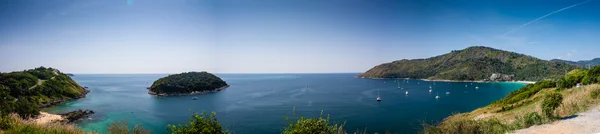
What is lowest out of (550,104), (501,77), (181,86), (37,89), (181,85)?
(37,89)

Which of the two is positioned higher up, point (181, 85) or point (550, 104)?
point (550, 104)

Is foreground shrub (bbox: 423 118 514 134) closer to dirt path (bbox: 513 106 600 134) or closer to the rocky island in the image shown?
dirt path (bbox: 513 106 600 134)

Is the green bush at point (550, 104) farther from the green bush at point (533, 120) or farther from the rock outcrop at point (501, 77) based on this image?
the rock outcrop at point (501, 77)

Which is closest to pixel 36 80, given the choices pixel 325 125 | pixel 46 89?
pixel 46 89

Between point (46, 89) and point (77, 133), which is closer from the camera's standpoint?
point (77, 133)

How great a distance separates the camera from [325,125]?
1087 cm

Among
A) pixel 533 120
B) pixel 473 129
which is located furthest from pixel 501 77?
pixel 473 129

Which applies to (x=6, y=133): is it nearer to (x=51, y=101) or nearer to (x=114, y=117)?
(x=114, y=117)

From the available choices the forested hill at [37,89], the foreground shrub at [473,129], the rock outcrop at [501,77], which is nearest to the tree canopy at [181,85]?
the forested hill at [37,89]

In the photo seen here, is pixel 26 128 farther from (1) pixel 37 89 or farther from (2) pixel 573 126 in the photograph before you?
(1) pixel 37 89

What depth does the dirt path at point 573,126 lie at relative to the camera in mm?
9820

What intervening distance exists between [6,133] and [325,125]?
9.97 meters

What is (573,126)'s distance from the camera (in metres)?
10.6

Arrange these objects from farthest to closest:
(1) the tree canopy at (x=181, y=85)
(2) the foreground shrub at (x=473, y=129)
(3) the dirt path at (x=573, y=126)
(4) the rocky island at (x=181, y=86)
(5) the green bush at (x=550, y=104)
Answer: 1. (1) the tree canopy at (x=181, y=85)
2. (4) the rocky island at (x=181, y=86)
3. (5) the green bush at (x=550, y=104)
4. (2) the foreground shrub at (x=473, y=129)
5. (3) the dirt path at (x=573, y=126)
